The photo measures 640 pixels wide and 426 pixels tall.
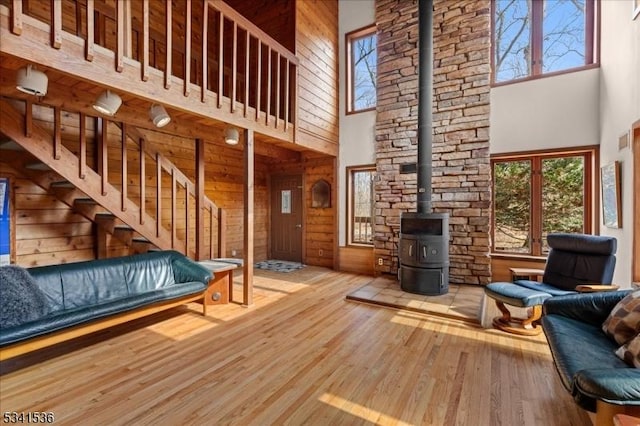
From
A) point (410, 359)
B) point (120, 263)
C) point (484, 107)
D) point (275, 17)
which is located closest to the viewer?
point (410, 359)

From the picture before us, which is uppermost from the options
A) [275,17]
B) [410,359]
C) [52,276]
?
[275,17]

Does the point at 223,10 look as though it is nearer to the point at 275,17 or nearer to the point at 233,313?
the point at 275,17

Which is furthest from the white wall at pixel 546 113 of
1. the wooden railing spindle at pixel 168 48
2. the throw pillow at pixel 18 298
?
the throw pillow at pixel 18 298

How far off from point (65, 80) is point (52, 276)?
1687 mm

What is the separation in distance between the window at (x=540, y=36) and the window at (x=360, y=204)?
256 cm

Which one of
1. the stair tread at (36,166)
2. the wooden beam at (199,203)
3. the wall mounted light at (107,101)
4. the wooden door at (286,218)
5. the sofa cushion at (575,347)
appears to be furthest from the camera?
the wooden door at (286,218)

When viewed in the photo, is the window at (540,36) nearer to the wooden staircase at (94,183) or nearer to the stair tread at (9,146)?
the wooden staircase at (94,183)

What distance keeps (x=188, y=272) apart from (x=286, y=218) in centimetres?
345

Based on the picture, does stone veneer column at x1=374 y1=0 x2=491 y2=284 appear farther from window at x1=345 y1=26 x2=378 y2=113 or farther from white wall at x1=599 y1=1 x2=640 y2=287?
white wall at x1=599 y1=1 x2=640 y2=287

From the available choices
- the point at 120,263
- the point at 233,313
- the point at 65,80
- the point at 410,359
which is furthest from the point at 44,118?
the point at 410,359

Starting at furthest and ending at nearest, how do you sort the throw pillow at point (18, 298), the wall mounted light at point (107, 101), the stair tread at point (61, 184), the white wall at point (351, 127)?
the white wall at point (351, 127)
the stair tread at point (61, 184)
the wall mounted light at point (107, 101)
the throw pillow at point (18, 298)

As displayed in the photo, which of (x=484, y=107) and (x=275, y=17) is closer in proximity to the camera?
(x=484, y=107)

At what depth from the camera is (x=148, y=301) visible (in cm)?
281

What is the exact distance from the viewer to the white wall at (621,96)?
2891 mm
